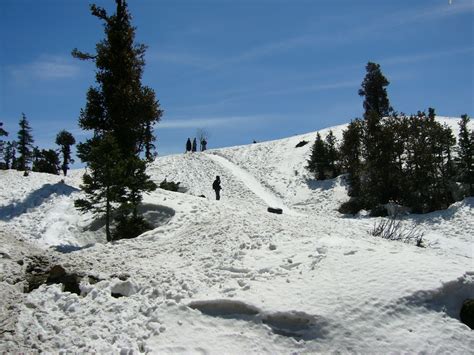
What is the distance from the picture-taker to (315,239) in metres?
12.1

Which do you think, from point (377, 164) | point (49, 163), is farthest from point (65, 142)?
point (377, 164)

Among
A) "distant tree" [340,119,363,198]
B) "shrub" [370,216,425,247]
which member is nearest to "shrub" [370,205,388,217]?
"shrub" [370,216,425,247]

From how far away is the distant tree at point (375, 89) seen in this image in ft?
171

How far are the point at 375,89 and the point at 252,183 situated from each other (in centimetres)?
2413

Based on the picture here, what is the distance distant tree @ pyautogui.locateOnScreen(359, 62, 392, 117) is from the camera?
171 ft

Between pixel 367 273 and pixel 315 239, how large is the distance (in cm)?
292

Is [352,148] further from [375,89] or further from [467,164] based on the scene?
[375,89]

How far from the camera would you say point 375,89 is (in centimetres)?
5250

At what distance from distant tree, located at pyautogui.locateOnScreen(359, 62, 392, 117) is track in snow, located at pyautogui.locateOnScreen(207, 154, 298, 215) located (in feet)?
65.7

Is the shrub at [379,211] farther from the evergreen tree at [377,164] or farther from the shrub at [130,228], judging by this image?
the shrub at [130,228]

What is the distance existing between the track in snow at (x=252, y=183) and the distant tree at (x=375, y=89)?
20.0 metres

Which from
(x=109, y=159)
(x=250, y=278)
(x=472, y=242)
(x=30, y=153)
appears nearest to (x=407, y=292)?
(x=250, y=278)

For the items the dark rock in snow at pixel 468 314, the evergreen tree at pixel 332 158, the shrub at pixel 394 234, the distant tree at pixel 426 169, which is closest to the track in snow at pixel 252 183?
the evergreen tree at pixel 332 158

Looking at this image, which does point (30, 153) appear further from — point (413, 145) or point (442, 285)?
point (442, 285)
